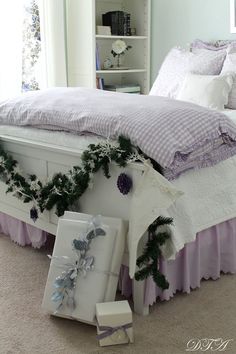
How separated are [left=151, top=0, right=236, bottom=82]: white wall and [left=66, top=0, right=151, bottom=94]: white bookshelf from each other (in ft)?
0.30

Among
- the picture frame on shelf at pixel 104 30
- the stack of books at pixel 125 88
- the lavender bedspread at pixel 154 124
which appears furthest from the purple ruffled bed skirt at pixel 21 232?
the picture frame on shelf at pixel 104 30

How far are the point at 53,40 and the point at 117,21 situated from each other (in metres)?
0.62

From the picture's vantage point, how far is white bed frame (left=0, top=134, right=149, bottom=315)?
1.87m

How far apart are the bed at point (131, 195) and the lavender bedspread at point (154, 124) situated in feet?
0.19

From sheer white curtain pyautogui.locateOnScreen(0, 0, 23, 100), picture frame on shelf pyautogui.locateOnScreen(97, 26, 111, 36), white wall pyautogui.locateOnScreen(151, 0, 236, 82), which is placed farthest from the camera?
picture frame on shelf pyautogui.locateOnScreen(97, 26, 111, 36)

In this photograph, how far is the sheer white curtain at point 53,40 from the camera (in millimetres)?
3859

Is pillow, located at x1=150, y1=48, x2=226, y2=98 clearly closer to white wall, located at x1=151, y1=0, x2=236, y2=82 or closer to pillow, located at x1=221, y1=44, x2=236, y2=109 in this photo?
pillow, located at x1=221, y1=44, x2=236, y2=109

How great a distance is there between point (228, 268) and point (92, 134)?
94 centimetres

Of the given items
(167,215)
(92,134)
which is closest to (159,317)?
(167,215)

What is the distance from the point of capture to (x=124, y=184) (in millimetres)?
1777

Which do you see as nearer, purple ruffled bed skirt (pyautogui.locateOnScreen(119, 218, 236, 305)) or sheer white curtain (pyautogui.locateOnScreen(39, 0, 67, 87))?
purple ruffled bed skirt (pyautogui.locateOnScreen(119, 218, 236, 305))

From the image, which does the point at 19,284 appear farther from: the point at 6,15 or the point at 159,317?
the point at 6,15

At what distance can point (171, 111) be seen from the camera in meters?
1.87

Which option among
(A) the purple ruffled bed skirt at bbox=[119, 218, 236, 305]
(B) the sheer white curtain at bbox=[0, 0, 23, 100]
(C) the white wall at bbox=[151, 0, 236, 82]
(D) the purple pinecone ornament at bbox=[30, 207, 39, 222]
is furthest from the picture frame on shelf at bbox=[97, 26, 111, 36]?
(A) the purple ruffled bed skirt at bbox=[119, 218, 236, 305]
